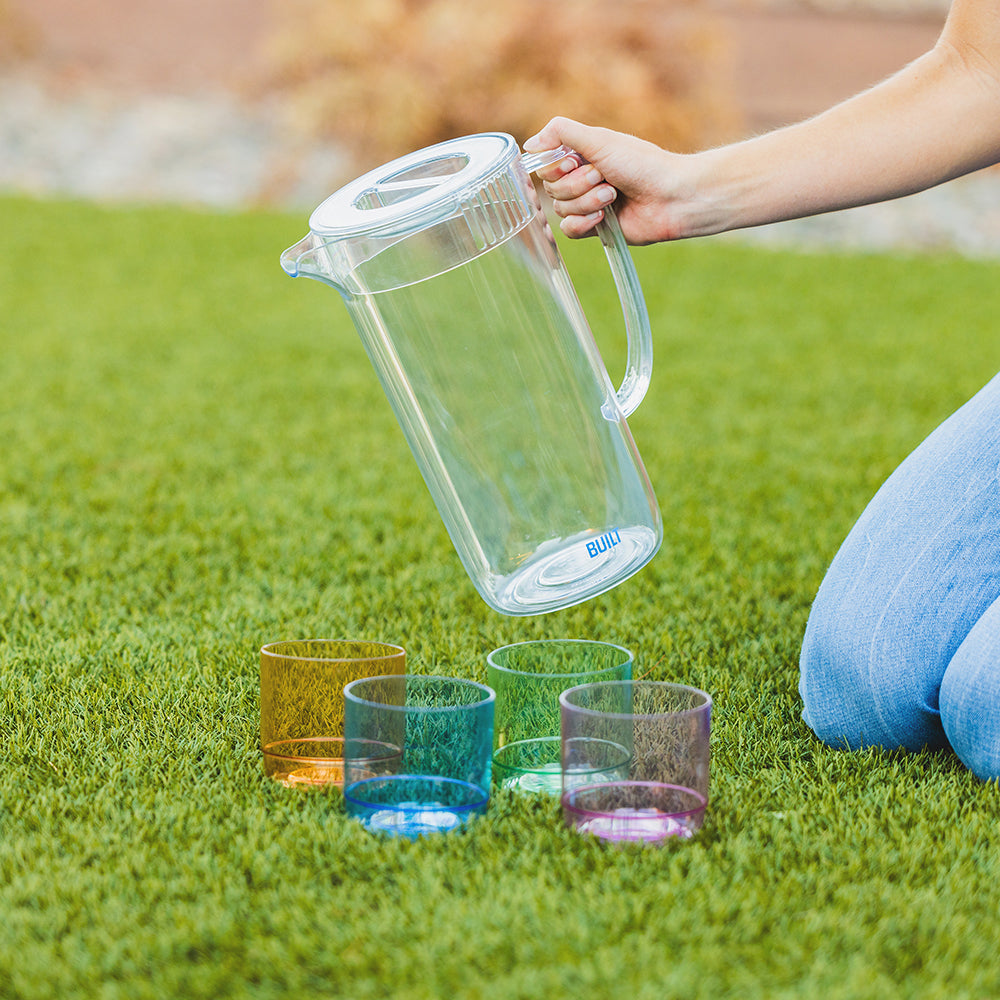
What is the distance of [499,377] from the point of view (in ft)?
4.88

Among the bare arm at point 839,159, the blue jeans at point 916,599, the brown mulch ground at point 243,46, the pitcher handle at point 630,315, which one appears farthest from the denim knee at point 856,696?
the brown mulch ground at point 243,46

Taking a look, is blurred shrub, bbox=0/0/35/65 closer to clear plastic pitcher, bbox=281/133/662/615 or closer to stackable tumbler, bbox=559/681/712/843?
clear plastic pitcher, bbox=281/133/662/615

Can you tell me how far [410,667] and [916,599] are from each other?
0.82 m

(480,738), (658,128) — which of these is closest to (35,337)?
(480,738)

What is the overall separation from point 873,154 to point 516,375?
594mm

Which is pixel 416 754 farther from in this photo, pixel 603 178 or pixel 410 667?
pixel 603 178

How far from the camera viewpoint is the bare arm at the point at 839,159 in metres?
1.59

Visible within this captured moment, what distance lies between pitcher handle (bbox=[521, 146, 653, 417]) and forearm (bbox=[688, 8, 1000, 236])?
99 millimetres

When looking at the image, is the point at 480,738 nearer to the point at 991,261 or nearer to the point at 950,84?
the point at 950,84

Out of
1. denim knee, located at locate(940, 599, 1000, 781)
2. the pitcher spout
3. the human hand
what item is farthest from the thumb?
denim knee, located at locate(940, 599, 1000, 781)

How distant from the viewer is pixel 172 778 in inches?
61.9

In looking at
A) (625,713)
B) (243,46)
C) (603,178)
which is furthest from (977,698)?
(243,46)

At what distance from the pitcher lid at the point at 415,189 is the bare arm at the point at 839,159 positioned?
6.2 inches

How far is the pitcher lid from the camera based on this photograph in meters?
1.37
